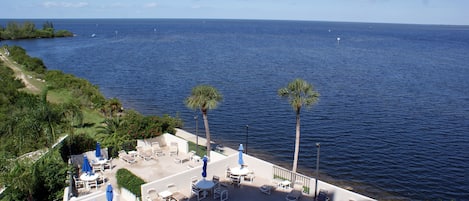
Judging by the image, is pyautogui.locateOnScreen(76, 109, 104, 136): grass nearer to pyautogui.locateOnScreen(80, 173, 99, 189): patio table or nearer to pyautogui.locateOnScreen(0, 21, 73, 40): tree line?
pyautogui.locateOnScreen(80, 173, 99, 189): patio table

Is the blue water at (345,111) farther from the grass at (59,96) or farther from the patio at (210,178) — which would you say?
the patio at (210,178)

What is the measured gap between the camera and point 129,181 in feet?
55.3

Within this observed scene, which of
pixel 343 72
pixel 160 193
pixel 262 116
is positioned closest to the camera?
pixel 160 193

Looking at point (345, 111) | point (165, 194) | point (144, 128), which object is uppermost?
point (144, 128)

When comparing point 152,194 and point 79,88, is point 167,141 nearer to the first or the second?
point 152,194

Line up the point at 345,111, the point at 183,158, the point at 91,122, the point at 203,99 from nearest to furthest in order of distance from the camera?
the point at 203,99 < the point at 183,158 < the point at 91,122 < the point at 345,111

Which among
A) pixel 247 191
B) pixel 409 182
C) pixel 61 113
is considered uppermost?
pixel 61 113

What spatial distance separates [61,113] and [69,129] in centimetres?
106

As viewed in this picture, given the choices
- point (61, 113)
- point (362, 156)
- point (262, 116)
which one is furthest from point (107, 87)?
point (362, 156)

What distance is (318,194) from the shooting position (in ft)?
52.5

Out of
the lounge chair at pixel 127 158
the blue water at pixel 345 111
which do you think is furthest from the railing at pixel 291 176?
the blue water at pixel 345 111

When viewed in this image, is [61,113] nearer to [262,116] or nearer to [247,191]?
[247,191]

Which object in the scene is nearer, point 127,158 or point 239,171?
point 239,171

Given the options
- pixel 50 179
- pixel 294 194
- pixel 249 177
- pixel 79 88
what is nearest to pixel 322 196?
pixel 294 194
